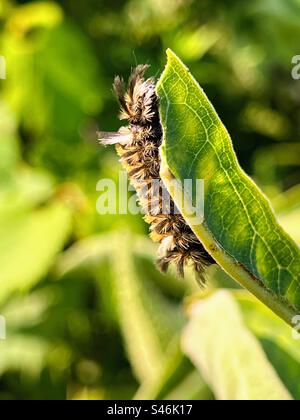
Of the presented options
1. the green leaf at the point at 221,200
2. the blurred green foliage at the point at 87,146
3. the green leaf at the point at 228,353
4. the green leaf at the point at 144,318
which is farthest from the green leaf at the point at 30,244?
the green leaf at the point at 221,200

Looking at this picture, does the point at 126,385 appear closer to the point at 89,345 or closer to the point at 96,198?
the point at 89,345

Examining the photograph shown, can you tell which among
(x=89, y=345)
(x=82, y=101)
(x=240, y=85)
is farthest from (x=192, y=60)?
(x=89, y=345)

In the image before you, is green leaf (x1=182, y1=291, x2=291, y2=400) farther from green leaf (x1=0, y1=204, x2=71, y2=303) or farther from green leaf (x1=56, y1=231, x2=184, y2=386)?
green leaf (x1=0, y1=204, x2=71, y2=303)

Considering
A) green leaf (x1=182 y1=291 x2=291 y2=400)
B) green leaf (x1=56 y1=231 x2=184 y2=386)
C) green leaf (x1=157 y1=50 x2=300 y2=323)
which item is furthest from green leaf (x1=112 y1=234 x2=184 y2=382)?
green leaf (x1=157 y1=50 x2=300 y2=323)

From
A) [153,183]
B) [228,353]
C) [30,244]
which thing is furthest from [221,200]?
[30,244]

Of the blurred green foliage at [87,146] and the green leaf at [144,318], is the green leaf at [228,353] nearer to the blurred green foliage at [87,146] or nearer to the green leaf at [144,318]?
the green leaf at [144,318]
